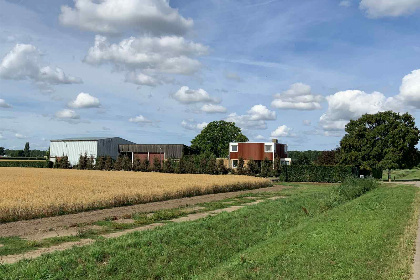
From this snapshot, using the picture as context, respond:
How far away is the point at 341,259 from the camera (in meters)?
10.4

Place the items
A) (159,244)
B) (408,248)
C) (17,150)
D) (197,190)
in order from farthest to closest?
(17,150) < (197,190) < (159,244) < (408,248)

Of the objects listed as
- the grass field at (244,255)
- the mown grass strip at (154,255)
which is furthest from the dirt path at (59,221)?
the grass field at (244,255)

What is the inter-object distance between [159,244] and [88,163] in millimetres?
77188

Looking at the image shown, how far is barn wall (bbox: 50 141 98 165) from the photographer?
93262 mm

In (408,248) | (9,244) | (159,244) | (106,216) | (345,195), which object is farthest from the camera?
(345,195)

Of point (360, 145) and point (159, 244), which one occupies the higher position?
point (360, 145)

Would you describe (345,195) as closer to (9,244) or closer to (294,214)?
(294,214)

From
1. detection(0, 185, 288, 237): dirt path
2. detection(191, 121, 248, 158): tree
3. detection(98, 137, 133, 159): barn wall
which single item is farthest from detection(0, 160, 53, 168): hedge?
detection(0, 185, 288, 237): dirt path

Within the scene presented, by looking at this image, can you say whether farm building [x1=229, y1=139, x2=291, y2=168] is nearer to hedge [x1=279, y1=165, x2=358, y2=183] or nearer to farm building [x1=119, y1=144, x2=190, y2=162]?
hedge [x1=279, y1=165, x2=358, y2=183]

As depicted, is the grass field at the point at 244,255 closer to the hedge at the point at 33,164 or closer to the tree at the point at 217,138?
the hedge at the point at 33,164

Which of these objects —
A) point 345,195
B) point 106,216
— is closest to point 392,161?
point 345,195

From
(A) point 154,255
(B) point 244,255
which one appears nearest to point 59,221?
(A) point 154,255

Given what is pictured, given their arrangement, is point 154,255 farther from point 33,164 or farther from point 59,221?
point 33,164

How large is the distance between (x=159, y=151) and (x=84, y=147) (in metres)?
20.0
